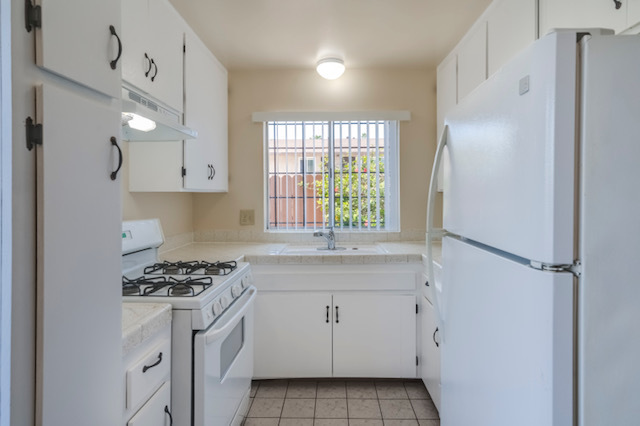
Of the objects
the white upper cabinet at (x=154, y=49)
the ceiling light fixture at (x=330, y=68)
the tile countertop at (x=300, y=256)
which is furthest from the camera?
the ceiling light fixture at (x=330, y=68)

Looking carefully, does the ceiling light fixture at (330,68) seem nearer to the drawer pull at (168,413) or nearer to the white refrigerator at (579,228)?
the white refrigerator at (579,228)

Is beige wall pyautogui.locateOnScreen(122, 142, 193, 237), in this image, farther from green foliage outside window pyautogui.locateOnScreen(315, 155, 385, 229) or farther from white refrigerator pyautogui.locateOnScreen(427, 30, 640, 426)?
white refrigerator pyautogui.locateOnScreen(427, 30, 640, 426)

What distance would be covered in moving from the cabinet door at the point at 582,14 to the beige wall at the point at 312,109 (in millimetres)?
1362

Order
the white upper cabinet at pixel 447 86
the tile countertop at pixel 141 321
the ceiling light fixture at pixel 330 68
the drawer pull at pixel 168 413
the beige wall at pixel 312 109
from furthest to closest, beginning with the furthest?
1. the beige wall at pixel 312 109
2. the ceiling light fixture at pixel 330 68
3. the white upper cabinet at pixel 447 86
4. the drawer pull at pixel 168 413
5. the tile countertop at pixel 141 321

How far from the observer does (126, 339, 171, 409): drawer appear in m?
0.95

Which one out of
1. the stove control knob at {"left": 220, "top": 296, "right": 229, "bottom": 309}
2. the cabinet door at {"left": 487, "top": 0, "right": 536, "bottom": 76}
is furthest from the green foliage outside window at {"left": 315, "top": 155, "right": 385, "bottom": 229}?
the stove control knob at {"left": 220, "top": 296, "right": 229, "bottom": 309}

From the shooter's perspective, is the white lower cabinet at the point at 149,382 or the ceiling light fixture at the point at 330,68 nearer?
the white lower cabinet at the point at 149,382

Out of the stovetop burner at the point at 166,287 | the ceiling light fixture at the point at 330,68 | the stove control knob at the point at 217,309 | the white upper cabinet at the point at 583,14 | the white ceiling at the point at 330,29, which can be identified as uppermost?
the white ceiling at the point at 330,29

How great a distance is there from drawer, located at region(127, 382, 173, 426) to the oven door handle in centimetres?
20

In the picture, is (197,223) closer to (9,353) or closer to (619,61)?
(9,353)

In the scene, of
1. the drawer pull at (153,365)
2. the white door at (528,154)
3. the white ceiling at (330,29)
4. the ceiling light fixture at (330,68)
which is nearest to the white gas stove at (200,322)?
the drawer pull at (153,365)

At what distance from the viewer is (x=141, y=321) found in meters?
1.02

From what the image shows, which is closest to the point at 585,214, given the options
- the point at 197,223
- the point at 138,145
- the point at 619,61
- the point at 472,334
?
the point at 619,61

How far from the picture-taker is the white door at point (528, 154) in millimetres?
663
